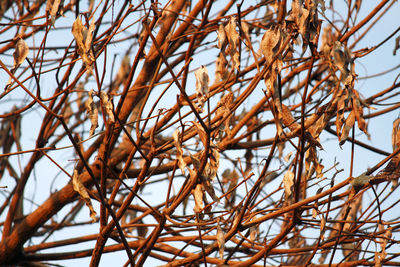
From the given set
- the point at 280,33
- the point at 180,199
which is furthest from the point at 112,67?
the point at 280,33

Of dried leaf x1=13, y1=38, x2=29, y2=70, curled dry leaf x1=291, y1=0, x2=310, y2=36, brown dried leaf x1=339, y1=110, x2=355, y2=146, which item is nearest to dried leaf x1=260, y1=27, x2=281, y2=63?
curled dry leaf x1=291, y1=0, x2=310, y2=36

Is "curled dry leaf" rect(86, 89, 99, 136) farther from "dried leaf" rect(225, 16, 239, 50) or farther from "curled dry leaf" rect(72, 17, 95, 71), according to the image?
"dried leaf" rect(225, 16, 239, 50)

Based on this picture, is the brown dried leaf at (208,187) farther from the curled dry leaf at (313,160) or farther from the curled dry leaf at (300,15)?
the curled dry leaf at (300,15)

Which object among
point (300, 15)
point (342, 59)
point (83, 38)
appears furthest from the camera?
point (83, 38)

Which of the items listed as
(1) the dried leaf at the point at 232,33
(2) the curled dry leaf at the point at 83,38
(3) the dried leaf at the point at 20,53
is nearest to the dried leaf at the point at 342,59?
(1) the dried leaf at the point at 232,33

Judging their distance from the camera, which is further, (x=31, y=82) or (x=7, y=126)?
(x=7, y=126)

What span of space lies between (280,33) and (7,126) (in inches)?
92.3

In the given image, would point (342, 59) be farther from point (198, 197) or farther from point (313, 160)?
point (198, 197)

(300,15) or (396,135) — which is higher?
(300,15)

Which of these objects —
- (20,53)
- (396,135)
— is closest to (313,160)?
(396,135)

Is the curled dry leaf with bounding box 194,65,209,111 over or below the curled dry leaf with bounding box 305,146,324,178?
over

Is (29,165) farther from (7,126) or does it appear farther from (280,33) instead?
(280,33)

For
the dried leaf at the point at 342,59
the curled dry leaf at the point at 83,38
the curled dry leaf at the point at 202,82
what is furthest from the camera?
the curled dry leaf at the point at 83,38

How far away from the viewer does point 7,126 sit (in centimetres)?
298
